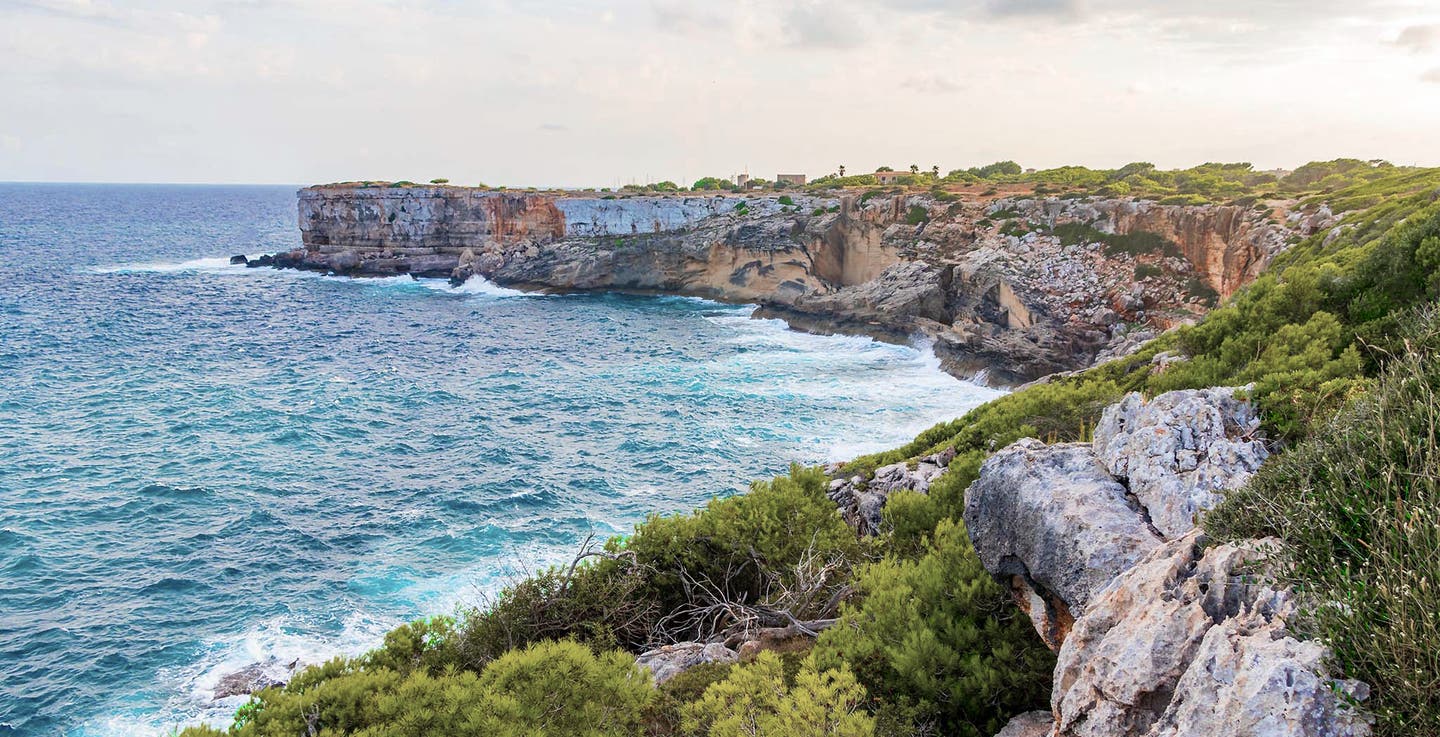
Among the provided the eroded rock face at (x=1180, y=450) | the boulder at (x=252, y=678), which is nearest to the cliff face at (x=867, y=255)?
the eroded rock face at (x=1180, y=450)

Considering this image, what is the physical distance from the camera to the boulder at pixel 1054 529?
7.57m

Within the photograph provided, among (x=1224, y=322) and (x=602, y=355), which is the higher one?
(x=1224, y=322)

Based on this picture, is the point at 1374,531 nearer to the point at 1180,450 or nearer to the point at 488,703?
the point at 1180,450

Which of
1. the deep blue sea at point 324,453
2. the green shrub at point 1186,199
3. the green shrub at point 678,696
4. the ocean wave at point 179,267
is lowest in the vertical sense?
the deep blue sea at point 324,453

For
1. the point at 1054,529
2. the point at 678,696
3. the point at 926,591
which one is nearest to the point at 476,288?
the point at 678,696

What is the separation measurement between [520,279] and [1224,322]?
67500 millimetres

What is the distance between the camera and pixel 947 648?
895 cm

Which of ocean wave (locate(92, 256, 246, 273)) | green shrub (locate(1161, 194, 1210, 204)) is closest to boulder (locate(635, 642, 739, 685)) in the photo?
green shrub (locate(1161, 194, 1210, 204))

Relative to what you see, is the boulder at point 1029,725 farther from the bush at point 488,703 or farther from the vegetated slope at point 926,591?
the bush at point 488,703

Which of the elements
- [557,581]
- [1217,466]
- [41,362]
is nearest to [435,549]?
[557,581]

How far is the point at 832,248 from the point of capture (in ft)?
207

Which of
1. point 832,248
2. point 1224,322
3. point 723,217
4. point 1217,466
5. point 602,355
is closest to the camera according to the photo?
point 1217,466

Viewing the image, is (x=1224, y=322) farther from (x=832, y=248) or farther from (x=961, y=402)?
(x=832, y=248)

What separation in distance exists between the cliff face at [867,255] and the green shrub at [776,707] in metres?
32.0
